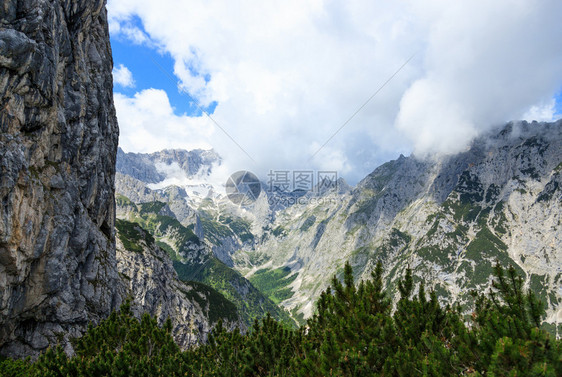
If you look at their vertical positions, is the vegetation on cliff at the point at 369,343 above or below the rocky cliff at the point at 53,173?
below

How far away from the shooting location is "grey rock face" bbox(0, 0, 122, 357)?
117ft

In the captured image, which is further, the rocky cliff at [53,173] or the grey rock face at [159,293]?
the grey rock face at [159,293]

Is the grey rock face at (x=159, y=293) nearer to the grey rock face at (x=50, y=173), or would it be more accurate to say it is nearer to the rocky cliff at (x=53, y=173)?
the rocky cliff at (x=53, y=173)

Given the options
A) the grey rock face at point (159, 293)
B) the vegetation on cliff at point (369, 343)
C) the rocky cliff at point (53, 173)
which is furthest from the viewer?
the grey rock face at point (159, 293)

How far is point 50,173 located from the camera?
4500 cm

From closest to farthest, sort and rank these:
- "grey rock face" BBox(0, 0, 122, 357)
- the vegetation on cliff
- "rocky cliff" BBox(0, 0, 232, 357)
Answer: the vegetation on cliff → "grey rock face" BBox(0, 0, 122, 357) → "rocky cliff" BBox(0, 0, 232, 357)

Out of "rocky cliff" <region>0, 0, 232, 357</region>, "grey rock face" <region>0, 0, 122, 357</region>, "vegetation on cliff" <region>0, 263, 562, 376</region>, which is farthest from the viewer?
"rocky cliff" <region>0, 0, 232, 357</region>

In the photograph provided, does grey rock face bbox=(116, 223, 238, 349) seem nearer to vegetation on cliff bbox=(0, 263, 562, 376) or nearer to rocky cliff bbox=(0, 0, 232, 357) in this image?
rocky cliff bbox=(0, 0, 232, 357)

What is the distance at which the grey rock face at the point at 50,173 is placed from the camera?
117 feet

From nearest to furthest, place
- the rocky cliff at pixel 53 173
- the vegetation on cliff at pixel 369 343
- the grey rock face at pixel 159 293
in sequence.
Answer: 1. the vegetation on cliff at pixel 369 343
2. the rocky cliff at pixel 53 173
3. the grey rock face at pixel 159 293

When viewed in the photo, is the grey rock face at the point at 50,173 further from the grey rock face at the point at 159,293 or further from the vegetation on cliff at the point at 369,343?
the grey rock face at the point at 159,293

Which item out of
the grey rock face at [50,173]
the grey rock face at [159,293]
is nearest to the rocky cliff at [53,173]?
the grey rock face at [50,173]

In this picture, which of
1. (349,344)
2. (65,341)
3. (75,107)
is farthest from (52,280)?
(349,344)

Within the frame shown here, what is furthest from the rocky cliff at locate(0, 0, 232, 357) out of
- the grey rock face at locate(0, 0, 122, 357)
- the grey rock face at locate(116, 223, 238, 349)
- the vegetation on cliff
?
the grey rock face at locate(116, 223, 238, 349)
